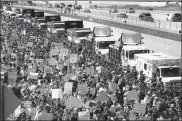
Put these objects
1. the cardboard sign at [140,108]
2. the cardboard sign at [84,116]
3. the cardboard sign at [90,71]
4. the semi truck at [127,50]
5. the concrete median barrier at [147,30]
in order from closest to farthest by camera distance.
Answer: the cardboard sign at [84,116]
the cardboard sign at [140,108]
the cardboard sign at [90,71]
the semi truck at [127,50]
the concrete median barrier at [147,30]

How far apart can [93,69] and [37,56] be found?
5.89 metres

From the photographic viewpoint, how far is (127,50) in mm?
22016

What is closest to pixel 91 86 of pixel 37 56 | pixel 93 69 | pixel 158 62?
pixel 93 69

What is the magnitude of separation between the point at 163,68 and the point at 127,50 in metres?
4.48

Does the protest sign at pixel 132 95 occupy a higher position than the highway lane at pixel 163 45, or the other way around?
the protest sign at pixel 132 95

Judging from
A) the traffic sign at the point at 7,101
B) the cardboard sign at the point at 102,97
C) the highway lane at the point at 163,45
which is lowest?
the highway lane at the point at 163,45

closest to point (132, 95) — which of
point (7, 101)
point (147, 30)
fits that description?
point (7, 101)

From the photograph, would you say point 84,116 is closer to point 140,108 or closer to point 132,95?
point 140,108

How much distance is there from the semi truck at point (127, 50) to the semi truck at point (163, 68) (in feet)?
7.27

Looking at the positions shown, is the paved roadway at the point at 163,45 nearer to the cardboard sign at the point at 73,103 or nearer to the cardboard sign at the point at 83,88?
the cardboard sign at the point at 83,88

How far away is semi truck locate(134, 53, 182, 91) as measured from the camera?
17.0m

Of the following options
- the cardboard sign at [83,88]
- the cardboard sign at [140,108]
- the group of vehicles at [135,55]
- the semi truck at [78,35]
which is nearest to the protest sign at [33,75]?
the cardboard sign at [83,88]

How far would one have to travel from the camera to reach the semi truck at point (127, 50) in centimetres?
2184

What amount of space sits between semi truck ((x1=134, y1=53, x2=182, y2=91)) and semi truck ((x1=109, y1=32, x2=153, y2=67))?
2.22 m
